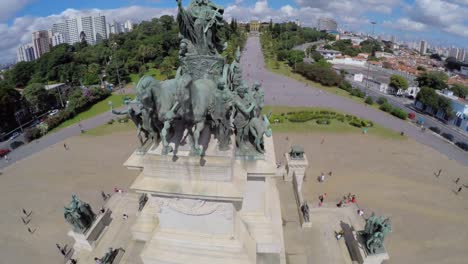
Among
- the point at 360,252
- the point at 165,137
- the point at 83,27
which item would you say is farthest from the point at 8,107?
the point at 83,27

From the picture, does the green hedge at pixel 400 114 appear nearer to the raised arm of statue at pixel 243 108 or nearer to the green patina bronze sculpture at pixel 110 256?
the raised arm of statue at pixel 243 108

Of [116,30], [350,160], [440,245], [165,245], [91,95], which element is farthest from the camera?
[116,30]

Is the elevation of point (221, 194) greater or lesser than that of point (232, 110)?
lesser

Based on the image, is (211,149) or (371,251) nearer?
(211,149)

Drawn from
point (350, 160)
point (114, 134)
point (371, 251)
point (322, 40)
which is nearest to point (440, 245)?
point (371, 251)

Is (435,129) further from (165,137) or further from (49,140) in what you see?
(49,140)

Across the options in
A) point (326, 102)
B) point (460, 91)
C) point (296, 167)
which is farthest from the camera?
point (460, 91)

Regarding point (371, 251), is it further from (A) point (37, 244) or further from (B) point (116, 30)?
(B) point (116, 30)
